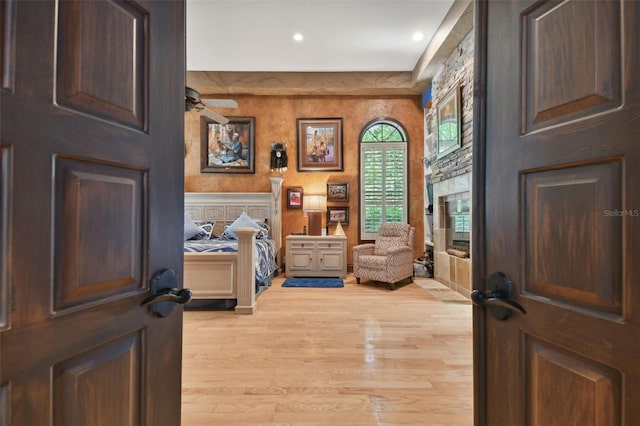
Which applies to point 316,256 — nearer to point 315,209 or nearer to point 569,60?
point 315,209

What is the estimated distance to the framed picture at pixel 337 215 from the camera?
627cm

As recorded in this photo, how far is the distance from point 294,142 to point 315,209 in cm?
152

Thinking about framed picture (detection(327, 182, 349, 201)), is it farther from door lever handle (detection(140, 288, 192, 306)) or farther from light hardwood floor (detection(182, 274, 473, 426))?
door lever handle (detection(140, 288, 192, 306))

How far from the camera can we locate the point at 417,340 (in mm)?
2816

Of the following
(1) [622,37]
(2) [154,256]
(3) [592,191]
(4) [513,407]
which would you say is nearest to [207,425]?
(2) [154,256]

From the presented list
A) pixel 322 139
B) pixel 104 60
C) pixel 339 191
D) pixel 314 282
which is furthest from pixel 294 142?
pixel 104 60

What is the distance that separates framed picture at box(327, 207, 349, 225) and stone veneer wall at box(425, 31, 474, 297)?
5.56 ft

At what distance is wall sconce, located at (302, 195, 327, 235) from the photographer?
588 cm

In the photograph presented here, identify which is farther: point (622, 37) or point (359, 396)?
point (359, 396)

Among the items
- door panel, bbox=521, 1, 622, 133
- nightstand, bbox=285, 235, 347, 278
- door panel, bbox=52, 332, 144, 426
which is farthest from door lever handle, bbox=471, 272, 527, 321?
nightstand, bbox=285, 235, 347, 278

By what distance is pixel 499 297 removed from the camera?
2.91 feet

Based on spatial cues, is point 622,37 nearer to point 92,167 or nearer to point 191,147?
point 92,167

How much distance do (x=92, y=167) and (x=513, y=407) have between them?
1259 mm

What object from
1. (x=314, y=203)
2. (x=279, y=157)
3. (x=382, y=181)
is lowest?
(x=314, y=203)
